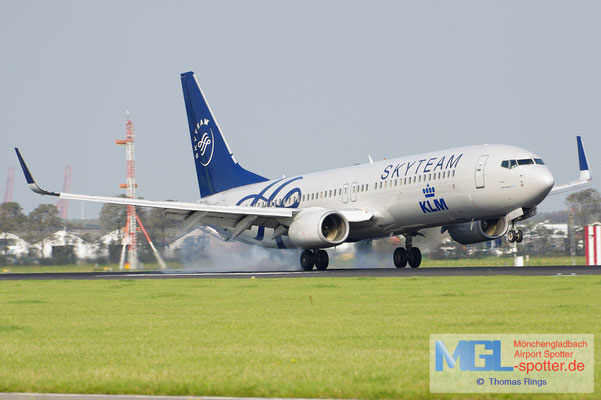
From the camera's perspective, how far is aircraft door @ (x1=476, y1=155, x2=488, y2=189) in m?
35.6

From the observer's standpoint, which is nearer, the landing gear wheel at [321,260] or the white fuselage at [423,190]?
the white fuselage at [423,190]

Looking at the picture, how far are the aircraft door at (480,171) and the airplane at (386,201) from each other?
0.12 ft

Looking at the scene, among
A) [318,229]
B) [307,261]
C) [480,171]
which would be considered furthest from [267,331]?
[307,261]

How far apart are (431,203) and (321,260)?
24.0 ft

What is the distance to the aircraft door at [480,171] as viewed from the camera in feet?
117

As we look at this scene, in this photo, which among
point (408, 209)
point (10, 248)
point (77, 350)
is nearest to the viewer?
point (77, 350)

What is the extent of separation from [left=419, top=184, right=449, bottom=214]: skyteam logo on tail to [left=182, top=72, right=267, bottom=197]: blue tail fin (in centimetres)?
1333

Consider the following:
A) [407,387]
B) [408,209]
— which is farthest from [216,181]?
[407,387]

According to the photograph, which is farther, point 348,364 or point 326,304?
point 326,304

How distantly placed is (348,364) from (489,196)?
24431 millimetres

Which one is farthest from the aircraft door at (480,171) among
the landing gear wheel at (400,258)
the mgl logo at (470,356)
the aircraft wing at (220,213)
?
the mgl logo at (470,356)

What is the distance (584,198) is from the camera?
81562 mm

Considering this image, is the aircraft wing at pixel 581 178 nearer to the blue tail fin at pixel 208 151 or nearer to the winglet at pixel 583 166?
the winglet at pixel 583 166

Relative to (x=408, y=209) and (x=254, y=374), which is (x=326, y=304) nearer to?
(x=254, y=374)
